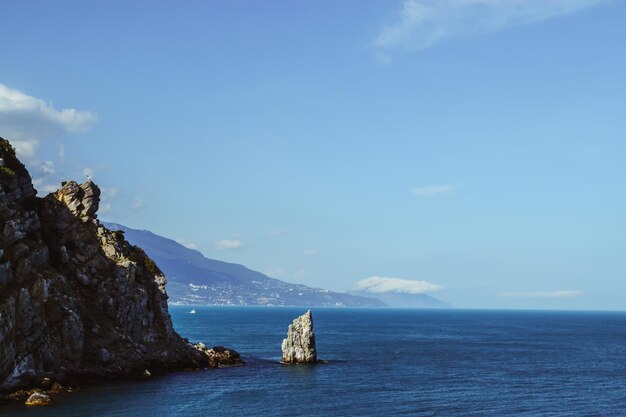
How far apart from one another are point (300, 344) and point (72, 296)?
5102cm

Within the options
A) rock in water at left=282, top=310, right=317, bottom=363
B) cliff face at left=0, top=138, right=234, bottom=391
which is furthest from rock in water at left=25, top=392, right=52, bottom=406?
rock in water at left=282, top=310, right=317, bottom=363

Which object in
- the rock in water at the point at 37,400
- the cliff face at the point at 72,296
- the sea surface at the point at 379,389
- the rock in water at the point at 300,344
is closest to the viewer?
the rock in water at the point at 37,400

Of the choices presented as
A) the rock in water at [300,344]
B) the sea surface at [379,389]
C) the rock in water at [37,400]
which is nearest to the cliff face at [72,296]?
the rock in water at [37,400]

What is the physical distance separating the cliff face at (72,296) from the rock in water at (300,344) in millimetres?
17366

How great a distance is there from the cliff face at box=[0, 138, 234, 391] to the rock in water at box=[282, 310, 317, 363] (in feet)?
57.0

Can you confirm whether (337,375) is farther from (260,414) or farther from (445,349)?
(445,349)

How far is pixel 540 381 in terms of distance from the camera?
112250 millimetres

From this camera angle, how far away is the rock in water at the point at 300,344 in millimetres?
132375

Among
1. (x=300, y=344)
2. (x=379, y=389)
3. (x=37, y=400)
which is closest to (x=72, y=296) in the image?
(x=37, y=400)

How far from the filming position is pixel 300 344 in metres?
134

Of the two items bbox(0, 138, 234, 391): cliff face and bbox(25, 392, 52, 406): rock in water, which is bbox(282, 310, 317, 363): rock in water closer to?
bbox(0, 138, 234, 391): cliff face

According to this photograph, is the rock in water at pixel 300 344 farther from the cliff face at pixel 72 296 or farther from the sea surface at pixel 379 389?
the cliff face at pixel 72 296

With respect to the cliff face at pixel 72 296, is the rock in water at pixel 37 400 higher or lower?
lower

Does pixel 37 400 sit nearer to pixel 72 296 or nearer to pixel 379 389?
pixel 72 296
